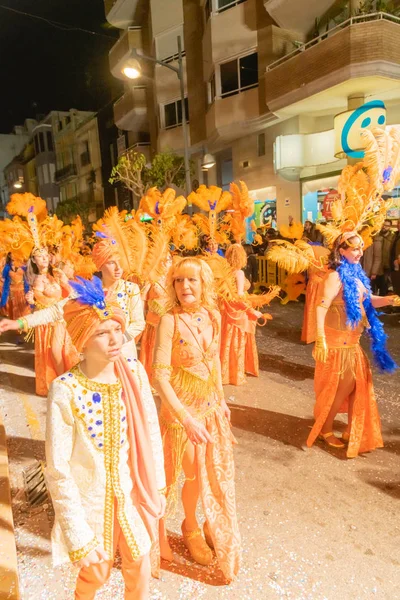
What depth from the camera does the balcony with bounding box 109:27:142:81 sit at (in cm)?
2534

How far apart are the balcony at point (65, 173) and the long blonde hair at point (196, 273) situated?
46825mm

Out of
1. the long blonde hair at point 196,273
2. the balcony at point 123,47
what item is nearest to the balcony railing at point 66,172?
Result: the balcony at point 123,47

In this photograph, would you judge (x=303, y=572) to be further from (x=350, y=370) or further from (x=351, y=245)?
(x=351, y=245)

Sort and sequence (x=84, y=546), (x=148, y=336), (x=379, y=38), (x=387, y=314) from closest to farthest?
(x=84, y=546) < (x=148, y=336) < (x=387, y=314) < (x=379, y=38)

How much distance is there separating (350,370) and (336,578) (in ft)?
5.71

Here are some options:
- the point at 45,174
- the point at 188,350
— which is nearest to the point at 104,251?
the point at 188,350

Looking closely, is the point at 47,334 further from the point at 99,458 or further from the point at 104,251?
the point at 99,458

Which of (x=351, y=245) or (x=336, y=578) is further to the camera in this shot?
(x=351, y=245)

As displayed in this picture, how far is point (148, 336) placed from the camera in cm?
560

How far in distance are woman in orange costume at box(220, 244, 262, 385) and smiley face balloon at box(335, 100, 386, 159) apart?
8549 millimetres

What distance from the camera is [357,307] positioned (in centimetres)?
374

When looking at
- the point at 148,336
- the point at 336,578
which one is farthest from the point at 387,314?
the point at 336,578

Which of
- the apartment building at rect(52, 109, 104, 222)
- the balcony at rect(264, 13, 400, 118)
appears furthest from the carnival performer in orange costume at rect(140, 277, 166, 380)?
the apartment building at rect(52, 109, 104, 222)

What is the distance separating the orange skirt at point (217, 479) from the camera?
8.13ft
